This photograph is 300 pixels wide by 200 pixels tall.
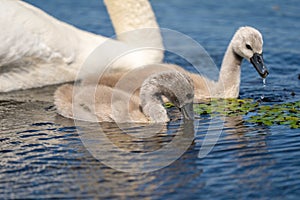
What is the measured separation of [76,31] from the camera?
31.3 ft

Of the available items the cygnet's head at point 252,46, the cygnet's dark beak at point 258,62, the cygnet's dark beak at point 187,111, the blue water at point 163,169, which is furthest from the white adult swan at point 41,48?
the cygnet's dark beak at point 187,111

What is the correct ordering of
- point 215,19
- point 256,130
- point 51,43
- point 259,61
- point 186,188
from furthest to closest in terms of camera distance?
point 215,19
point 51,43
point 259,61
point 256,130
point 186,188

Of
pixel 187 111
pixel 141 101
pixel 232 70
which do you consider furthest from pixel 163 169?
pixel 232 70

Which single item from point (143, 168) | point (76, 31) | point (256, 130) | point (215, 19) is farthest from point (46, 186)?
point (215, 19)

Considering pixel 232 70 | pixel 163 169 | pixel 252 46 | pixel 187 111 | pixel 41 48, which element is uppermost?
pixel 252 46

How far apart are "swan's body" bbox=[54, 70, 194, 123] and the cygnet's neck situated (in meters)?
1.31

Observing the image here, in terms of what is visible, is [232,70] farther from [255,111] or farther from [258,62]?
[255,111]

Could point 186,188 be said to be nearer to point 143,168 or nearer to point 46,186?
point 143,168

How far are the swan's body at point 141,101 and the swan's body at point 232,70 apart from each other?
0.58m

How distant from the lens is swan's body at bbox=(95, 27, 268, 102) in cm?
835

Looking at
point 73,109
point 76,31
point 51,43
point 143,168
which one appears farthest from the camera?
point 76,31

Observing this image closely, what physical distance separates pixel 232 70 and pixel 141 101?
1744 millimetres

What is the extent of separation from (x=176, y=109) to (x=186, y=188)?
7.30 feet

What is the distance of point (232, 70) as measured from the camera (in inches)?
344
